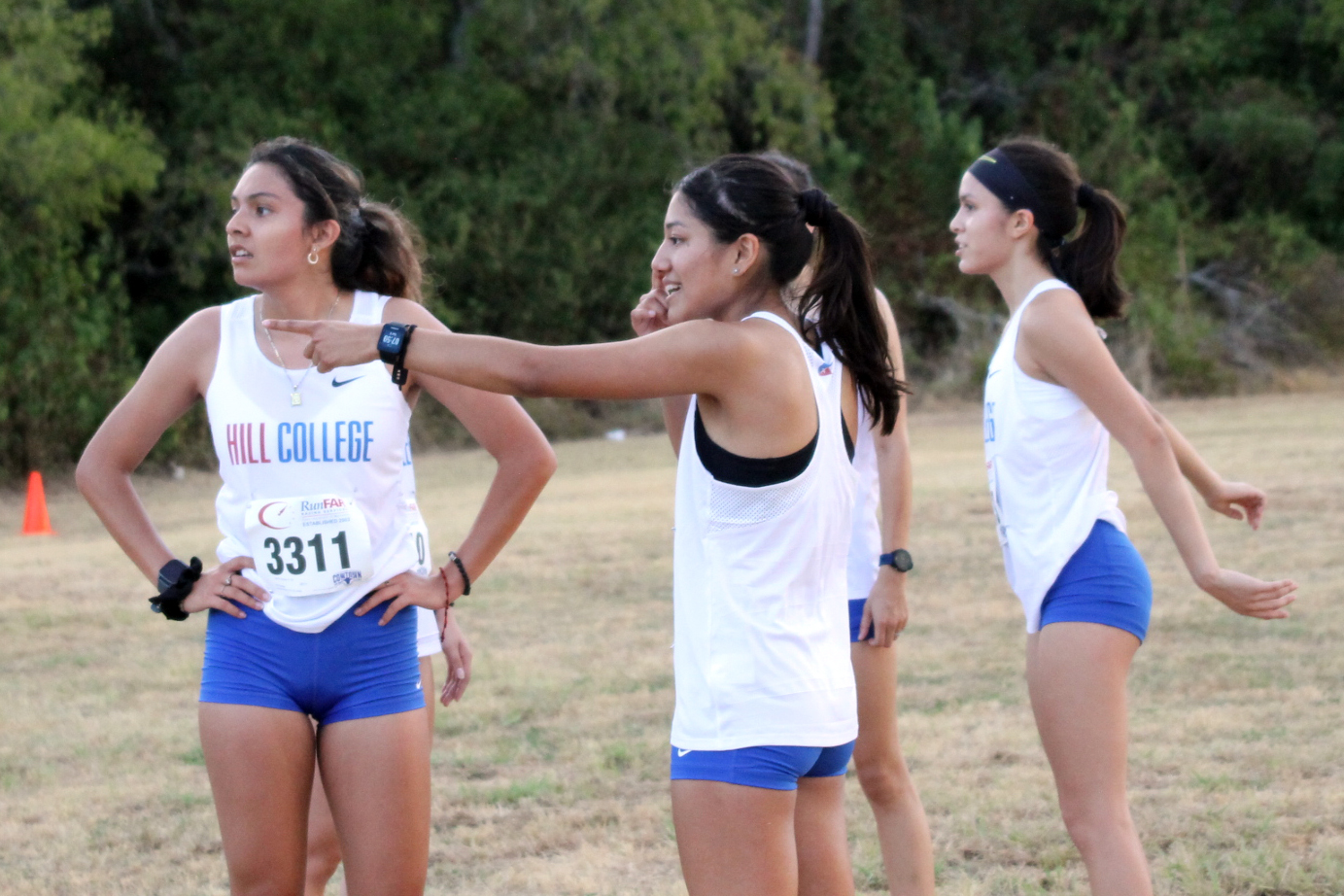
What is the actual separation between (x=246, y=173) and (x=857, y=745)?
192cm

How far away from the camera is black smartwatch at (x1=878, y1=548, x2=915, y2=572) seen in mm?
3722

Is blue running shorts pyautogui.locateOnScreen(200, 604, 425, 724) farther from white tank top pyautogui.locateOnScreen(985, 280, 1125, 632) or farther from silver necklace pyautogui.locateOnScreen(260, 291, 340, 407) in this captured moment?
white tank top pyautogui.locateOnScreen(985, 280, 1125, 632)

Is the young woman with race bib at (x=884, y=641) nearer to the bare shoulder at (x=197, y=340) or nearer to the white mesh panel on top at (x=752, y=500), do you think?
the white mesh panel on top at (x=752, y=500)

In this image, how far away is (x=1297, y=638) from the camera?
7660 millimetres

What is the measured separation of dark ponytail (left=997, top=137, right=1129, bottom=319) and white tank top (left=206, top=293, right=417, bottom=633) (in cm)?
152

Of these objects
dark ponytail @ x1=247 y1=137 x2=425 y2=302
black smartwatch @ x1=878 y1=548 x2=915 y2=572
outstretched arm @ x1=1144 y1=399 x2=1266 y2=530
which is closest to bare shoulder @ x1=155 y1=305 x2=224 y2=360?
dark ponytail @ x1=247 y1=137 x2=425 y2=302

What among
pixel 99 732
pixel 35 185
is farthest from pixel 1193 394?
pixel 99 732

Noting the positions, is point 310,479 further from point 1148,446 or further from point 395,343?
point 1148,446

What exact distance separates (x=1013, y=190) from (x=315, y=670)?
73.6 inches

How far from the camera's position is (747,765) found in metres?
2.54

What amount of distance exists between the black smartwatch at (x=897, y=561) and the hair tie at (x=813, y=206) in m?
1.16

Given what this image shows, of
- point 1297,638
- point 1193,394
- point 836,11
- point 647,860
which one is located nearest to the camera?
point 647,860

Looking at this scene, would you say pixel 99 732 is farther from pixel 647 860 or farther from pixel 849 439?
pixel 849 439

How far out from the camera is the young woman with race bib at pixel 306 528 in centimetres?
303
